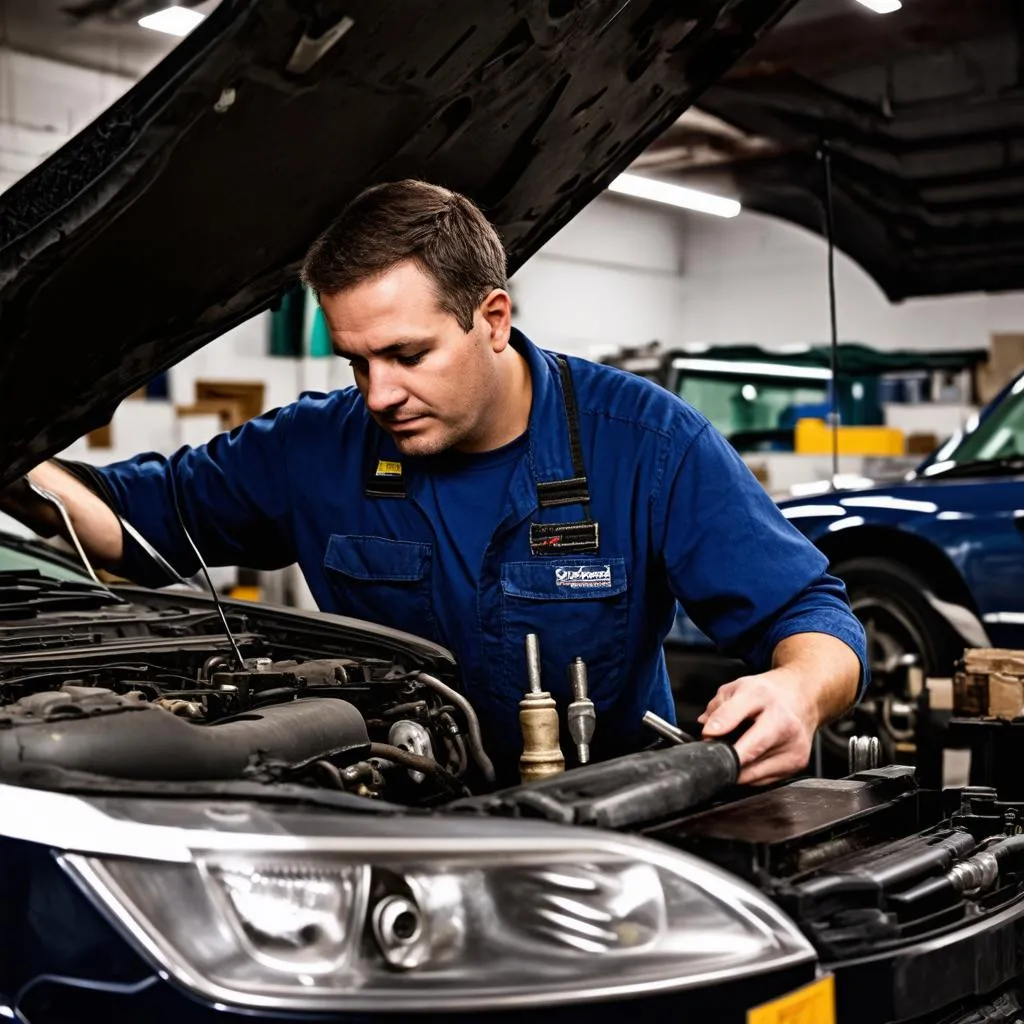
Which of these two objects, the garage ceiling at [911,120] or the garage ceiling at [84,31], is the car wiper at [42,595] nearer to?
the garage ceiling at [911,120]

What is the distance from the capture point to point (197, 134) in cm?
139

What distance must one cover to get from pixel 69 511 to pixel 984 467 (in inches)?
127

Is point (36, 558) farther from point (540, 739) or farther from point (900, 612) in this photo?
point (900, 612)

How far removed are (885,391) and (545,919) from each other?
6088 mm

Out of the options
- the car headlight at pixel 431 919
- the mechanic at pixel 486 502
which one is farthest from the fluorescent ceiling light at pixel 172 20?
the car headlight at pixel 431 919

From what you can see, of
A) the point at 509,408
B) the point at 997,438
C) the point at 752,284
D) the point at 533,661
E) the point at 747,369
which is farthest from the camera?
the point at 752,284

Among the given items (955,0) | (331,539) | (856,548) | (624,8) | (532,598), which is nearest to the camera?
(624,8)

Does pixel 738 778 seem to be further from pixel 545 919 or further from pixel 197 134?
pixel 197 134

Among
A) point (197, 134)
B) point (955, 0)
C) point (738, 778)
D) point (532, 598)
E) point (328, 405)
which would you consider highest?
point (955, 0)

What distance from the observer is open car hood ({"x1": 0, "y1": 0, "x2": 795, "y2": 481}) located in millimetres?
1369

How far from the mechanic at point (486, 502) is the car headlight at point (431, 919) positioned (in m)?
0.52

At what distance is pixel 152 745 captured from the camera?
1.30 metres

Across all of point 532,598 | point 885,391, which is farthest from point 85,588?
point 885,391

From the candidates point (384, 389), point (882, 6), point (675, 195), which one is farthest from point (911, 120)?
point (675, 195)
